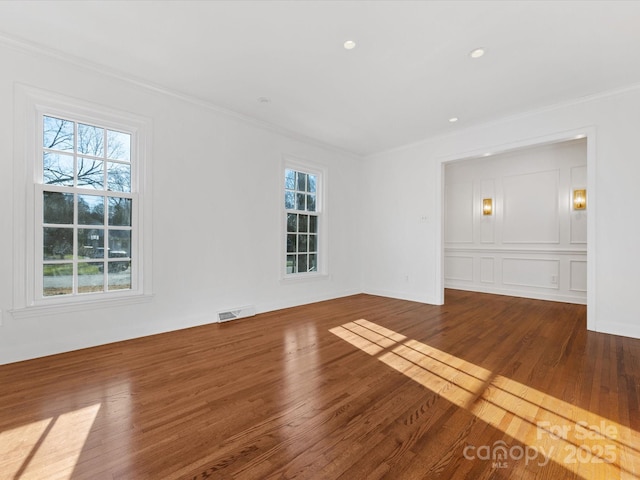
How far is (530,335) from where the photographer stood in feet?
11.5

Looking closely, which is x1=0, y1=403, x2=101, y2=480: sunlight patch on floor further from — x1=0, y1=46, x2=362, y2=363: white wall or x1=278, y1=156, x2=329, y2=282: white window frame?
x1=278, y1=156, x2=329, y2=282: white window frame

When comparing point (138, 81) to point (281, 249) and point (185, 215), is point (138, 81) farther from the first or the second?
point (281, 249)

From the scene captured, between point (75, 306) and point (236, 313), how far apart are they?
1.79 m

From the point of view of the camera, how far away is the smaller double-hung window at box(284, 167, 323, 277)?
5.13 meters

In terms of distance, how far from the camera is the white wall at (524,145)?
11.5 ft

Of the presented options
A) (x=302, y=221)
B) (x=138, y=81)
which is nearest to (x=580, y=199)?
(x=302, y=221)

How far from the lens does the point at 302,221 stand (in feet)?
17.6

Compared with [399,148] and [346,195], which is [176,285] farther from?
[399,148]

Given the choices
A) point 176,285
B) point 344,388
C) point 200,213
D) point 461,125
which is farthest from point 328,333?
point 461,125

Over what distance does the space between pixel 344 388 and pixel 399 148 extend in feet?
15.7

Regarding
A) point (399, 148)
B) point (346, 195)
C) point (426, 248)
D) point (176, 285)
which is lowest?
point (176, 285)

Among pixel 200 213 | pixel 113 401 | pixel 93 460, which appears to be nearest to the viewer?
pixel 93 460

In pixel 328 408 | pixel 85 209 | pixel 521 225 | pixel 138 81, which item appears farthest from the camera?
pixel 521 225

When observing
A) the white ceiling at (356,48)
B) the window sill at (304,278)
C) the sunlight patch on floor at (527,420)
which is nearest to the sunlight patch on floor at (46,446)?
the sunlight patch on floor at (527,420)
